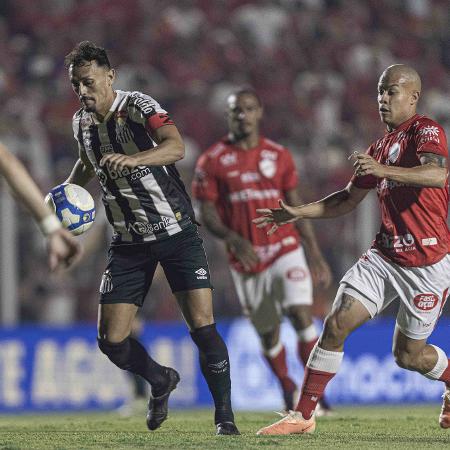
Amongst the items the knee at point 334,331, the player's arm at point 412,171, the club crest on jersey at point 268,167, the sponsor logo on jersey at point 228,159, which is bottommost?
the knee at point 334,331

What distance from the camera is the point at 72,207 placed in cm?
684

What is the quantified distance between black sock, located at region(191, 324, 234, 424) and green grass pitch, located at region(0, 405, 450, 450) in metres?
0.18

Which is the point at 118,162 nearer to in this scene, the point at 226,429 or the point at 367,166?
the point at 367,166

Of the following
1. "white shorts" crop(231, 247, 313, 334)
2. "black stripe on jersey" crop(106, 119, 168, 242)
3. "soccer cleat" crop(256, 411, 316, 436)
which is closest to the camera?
"soccer cleat" crop(256, 411, 316, 436)

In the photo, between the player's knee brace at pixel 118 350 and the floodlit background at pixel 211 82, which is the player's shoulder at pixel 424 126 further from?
the floodlit background at pixel 211 82

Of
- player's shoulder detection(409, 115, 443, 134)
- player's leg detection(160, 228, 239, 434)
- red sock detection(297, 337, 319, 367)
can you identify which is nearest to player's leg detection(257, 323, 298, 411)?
red sock detection(297, 337, 319, 367)

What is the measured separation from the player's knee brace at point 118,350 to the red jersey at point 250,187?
2609mm

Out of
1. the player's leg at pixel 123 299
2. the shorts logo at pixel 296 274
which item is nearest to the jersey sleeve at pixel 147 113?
the player's leg at pixel 123 299

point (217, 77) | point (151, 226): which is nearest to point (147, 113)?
point (151, 226)

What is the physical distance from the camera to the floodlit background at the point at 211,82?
41.8 ft

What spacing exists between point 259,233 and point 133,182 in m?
2.79

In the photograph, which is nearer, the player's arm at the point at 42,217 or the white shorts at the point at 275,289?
the player's arm at the point at 42,217

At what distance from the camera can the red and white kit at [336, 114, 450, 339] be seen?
22.1ft

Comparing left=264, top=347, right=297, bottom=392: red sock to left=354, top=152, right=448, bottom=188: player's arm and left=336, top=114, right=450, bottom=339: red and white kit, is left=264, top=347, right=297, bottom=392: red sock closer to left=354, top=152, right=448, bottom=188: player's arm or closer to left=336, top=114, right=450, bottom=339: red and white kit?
left=336, top=114, right=450, bottom=339: red and white kit
